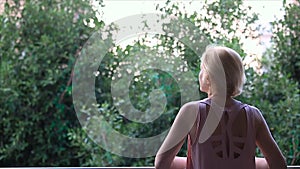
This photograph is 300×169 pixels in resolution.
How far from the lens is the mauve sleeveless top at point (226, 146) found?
184cm

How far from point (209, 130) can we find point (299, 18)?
1393 millimetres

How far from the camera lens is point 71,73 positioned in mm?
2912

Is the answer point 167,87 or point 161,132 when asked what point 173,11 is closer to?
point 167,87

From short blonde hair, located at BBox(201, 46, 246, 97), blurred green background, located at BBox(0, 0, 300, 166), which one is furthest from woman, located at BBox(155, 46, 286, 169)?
blurred green background, located at BBox(0, 0, 300, 166)

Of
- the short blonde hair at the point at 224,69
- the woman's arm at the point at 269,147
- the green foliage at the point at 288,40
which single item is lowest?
the woman's arm at the point at 269,147

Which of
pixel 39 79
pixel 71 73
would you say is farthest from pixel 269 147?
pixel 39 79

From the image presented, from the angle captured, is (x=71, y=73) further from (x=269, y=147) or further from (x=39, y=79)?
(x=269, y=147)

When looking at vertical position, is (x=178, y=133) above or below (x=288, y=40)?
below

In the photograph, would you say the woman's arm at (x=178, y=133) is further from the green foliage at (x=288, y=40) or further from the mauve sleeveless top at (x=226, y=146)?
the green foliage at (x=288, y=40)

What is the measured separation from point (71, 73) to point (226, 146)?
1.33 m

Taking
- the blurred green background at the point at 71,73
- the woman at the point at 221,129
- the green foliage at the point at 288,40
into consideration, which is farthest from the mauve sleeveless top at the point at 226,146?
the green foliage at the point at 288,40

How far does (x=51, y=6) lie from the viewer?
2.93m

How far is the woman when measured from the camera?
184cm

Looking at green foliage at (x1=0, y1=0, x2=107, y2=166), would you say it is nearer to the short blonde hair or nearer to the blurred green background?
the blurred green background
